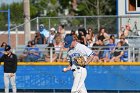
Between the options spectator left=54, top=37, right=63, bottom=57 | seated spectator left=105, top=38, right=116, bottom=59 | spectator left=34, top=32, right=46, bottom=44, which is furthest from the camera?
spectator left=34, top=32, right=46, bottom=44

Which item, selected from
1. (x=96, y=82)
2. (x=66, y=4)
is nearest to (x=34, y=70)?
(x=96, y=82)

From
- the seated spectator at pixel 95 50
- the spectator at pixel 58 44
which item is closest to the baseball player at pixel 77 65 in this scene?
the seated spectator at pixel 95 50

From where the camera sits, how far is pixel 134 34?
78.5 feet

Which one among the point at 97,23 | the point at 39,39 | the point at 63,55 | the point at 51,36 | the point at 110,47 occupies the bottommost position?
the point at 63,55

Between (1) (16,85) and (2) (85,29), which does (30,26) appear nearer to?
(2) (85,29)

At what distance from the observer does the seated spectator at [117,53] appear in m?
21.6

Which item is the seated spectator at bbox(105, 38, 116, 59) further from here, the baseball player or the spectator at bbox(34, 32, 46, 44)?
the baseball player

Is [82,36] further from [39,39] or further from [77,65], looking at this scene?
[77,65]

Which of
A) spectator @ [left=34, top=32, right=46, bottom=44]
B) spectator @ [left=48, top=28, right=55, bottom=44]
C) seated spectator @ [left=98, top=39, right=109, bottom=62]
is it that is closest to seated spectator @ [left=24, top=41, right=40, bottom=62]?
spectator @ [left=48, top=28, right=55, bottom=44]

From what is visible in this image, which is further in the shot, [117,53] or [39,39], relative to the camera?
[39,39]

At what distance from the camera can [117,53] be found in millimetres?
21750

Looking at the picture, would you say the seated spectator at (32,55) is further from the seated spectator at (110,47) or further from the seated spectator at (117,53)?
the seated spectator at (117,53)

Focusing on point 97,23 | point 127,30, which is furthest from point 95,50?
point 97,23

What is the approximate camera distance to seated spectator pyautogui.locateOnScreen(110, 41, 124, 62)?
21.6 m
